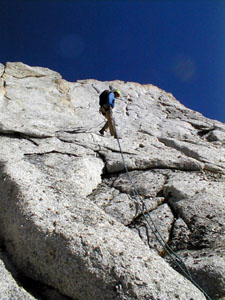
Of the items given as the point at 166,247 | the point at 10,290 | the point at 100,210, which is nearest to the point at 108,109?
the point at 100,210

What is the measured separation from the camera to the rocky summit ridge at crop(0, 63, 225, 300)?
272 cm

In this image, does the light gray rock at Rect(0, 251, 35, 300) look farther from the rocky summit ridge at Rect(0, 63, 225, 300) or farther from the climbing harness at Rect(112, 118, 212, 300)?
the climbing harness at Rect(112, 118, 212, 300)

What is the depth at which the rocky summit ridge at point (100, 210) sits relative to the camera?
272cm

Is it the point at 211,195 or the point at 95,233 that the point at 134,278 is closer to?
the point at 95,233

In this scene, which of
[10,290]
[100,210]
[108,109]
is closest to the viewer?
[10,290]

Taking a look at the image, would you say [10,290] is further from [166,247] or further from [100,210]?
[166,247]

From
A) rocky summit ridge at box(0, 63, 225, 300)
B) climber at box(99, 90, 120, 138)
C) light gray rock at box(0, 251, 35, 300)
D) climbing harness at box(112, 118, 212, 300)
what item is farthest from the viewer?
climber at box(99, 90, 120, 138)

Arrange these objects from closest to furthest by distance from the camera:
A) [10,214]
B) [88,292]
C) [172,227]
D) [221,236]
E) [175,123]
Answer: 1. [88,292]
2. [10,214]
3. [221,236]
4. [172,227]
5. [175,123]

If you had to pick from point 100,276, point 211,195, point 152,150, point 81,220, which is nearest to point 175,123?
point 152,150

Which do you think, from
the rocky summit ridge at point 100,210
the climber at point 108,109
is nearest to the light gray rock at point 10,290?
the rocky summit ridge at point 100,210

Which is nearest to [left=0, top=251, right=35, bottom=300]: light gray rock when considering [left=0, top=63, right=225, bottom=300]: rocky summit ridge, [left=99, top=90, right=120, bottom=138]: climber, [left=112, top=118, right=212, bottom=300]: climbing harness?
[left=0, top=63, right=225, bottom=300]: rocky summit ridge

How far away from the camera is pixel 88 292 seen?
2.62 meters

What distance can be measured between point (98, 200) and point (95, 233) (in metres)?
1.47

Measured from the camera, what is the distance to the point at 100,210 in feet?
11.9
